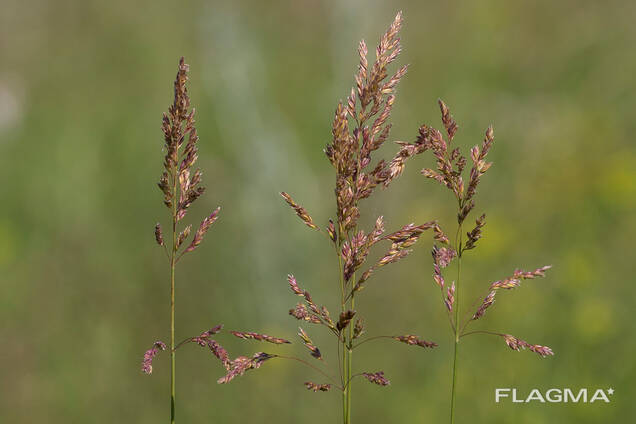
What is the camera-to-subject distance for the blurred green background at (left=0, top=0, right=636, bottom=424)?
9.70 feet

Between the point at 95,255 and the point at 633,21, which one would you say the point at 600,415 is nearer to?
the point at 95,255

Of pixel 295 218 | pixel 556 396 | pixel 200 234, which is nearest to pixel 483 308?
pixel 200 234

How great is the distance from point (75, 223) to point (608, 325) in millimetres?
2524

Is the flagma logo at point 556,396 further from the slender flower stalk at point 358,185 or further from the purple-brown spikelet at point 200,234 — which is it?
the purple-brown spikelet at point 200,234

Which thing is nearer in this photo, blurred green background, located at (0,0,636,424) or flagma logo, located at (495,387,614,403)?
flagma logo, located at (495,387,614,403)

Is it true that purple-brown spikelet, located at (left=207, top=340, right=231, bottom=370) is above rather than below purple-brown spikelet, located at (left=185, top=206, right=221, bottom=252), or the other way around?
below

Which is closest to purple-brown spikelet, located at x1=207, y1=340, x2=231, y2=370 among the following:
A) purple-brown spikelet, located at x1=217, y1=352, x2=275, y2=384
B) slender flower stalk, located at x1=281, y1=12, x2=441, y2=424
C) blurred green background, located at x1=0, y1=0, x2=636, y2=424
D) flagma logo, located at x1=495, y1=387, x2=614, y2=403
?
purple-brown spikelet, located at x1=217, y1=352, x2=275, y2=384

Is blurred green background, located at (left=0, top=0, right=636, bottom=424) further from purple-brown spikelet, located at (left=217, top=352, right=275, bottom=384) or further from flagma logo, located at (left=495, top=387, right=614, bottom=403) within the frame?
purple-brown spikelet, located at (left=217, top=352, right=275, bottom=384)

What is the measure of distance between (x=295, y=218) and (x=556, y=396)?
1434 millimetres

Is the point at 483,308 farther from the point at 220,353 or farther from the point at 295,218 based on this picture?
the point at 295,218

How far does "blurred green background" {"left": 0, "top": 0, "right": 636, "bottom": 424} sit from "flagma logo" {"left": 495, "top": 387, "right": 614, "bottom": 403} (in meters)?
0.03

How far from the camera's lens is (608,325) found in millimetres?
3000

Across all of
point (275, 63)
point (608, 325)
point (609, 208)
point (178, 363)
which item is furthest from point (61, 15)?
point (608, 325)

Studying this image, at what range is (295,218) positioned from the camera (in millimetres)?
3650
